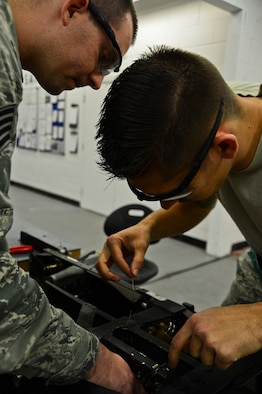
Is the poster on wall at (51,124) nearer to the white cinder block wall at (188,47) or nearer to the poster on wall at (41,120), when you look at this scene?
the poster on wall at (41,120)

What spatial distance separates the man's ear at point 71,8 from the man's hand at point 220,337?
548 millimetres

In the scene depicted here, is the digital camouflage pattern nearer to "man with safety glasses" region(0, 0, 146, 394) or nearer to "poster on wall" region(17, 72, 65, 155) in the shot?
"man with safety glasses" region(0, 0, 146, 394)

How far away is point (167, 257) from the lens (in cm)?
320

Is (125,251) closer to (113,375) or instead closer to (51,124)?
(113,375)

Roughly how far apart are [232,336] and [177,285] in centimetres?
209

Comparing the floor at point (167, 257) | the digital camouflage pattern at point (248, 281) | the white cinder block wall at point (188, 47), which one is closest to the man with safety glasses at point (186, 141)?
the digital camouflage pattern at point (248, 281)

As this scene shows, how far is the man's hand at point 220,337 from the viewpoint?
60cm

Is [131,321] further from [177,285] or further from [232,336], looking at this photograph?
[177,285]

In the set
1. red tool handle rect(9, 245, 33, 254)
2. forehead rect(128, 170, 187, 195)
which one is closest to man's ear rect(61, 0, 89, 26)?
forehead rect(128, 170, 187, 195)

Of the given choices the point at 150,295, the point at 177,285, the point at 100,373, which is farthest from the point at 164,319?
the point at 177,285

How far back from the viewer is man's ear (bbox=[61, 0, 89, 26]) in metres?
0.59

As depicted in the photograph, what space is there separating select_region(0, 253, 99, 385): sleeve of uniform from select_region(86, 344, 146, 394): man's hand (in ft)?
0.06

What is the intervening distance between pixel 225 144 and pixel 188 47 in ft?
9.62

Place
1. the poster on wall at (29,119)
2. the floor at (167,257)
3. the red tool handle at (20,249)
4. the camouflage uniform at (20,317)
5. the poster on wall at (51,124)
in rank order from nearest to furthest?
the camouflage uniform at (20,317) → the red tool handle at (20,249) → the floor at (167,257) → the poster on wall at (51,124) → the poster on wall at (29,119)
